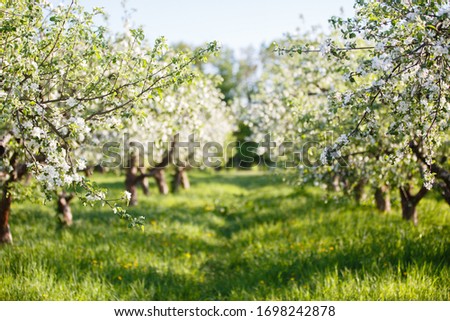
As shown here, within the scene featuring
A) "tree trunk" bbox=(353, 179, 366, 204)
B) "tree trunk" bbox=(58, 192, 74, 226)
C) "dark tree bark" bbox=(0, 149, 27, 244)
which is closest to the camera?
"dark tree bark" bbox=(0, 149, 27, 244)

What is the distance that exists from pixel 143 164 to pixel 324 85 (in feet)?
27.8

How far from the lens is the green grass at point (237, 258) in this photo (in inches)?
288

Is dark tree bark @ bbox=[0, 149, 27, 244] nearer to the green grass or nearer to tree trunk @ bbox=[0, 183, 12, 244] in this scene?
tree trunk @ bbox=[0, 183, 12, 244]

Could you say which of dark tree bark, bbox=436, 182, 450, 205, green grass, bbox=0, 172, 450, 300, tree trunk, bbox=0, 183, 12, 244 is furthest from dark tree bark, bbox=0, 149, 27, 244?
dark tree bark, bbox=436, 182, 450, 205

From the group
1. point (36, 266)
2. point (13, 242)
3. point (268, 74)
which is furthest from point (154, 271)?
point (268, 74)

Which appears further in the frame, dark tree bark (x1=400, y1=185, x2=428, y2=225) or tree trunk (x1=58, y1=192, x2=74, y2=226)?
tree trunk (x1=58, y1=192, x2=74, y2=226)

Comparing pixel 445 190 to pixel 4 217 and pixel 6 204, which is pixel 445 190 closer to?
pixel 6 204

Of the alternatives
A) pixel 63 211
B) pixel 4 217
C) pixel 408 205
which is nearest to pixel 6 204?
pixel 4 217

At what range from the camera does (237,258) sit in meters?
10.4

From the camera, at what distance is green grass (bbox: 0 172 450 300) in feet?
24.0

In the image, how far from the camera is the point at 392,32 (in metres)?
5.30

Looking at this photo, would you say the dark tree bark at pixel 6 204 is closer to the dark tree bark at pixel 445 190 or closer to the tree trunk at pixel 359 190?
the dark tree bark at pixel 445 190

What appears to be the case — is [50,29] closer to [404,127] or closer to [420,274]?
[404,127]

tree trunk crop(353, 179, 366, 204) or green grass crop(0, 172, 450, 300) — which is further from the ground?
tree trunk crop(353, 179, 366, 204)
